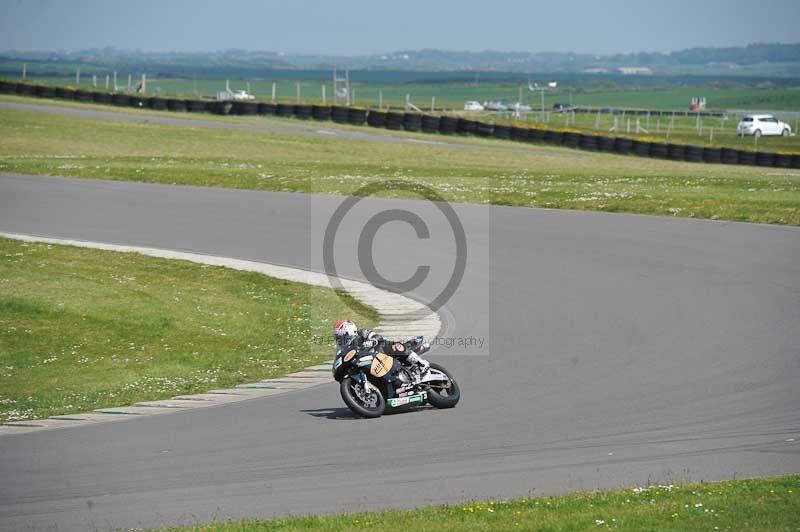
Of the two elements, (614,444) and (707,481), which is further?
(614,444)

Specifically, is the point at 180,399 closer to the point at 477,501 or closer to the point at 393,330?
the point at 393,330

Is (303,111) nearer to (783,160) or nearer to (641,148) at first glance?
(641,148)

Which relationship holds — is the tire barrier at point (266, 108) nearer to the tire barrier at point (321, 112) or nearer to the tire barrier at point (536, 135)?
the tire barrier at point (321, 112)

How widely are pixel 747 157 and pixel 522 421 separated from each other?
4043cm

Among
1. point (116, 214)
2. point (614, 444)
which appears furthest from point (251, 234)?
point (614, 444)

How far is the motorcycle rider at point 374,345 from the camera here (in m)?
13.7

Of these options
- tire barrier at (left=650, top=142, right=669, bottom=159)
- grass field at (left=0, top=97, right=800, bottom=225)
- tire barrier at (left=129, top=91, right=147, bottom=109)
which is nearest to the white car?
tire barrier at (left=650, top=142, right=669, bottom=159)

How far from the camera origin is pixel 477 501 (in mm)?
10039

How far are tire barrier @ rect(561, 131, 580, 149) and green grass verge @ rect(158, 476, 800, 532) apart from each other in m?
48.9

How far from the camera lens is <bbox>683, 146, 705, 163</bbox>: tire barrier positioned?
169ft

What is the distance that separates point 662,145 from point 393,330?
37.5 meters

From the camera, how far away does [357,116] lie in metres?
66.3

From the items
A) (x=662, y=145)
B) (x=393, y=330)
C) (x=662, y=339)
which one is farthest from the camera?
(x=662, y=145)

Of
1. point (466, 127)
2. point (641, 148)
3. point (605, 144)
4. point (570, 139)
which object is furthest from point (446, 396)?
point (466, 127)
